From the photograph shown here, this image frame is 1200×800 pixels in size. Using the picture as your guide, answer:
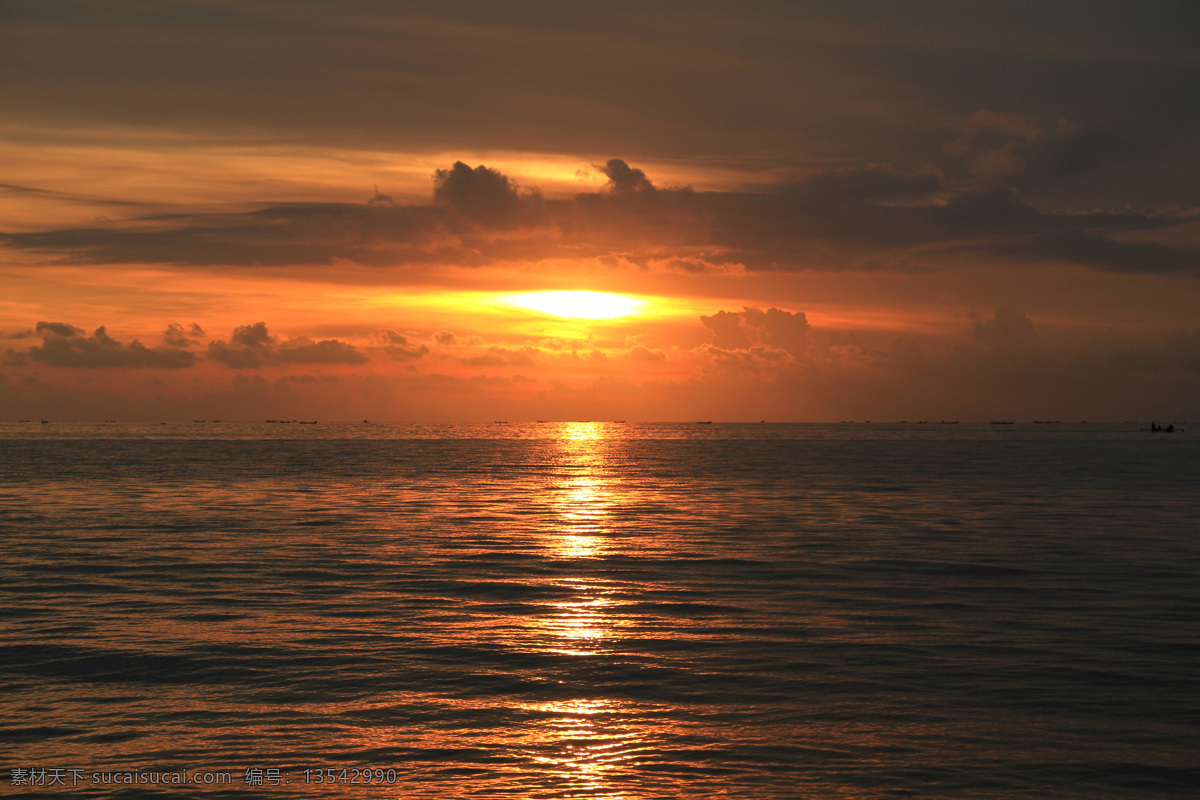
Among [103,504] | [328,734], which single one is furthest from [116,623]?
[103,504]

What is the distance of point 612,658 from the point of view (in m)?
22.8

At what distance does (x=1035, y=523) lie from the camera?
54.1m

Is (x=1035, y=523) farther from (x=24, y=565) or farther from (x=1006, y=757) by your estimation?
(x=24, y=565)

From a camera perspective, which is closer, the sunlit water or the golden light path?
the golden light path

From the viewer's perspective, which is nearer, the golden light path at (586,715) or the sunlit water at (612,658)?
the golden light path at (586,715)

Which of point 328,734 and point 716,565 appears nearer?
point 328,734

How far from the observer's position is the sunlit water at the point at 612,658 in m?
15.9

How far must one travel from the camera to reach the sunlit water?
1591cm

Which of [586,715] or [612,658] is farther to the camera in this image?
[612,658]

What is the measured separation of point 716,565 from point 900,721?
20.7m

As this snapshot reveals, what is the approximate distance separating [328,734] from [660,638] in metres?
10.5

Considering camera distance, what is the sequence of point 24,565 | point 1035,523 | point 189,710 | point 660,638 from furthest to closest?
1. point 1035,523
2. point 24,565
3. point 660,638
4. point 189,710

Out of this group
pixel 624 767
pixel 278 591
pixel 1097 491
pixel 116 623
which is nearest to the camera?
pixel 624 767

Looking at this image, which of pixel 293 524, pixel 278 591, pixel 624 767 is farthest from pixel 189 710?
pixel 293 524
